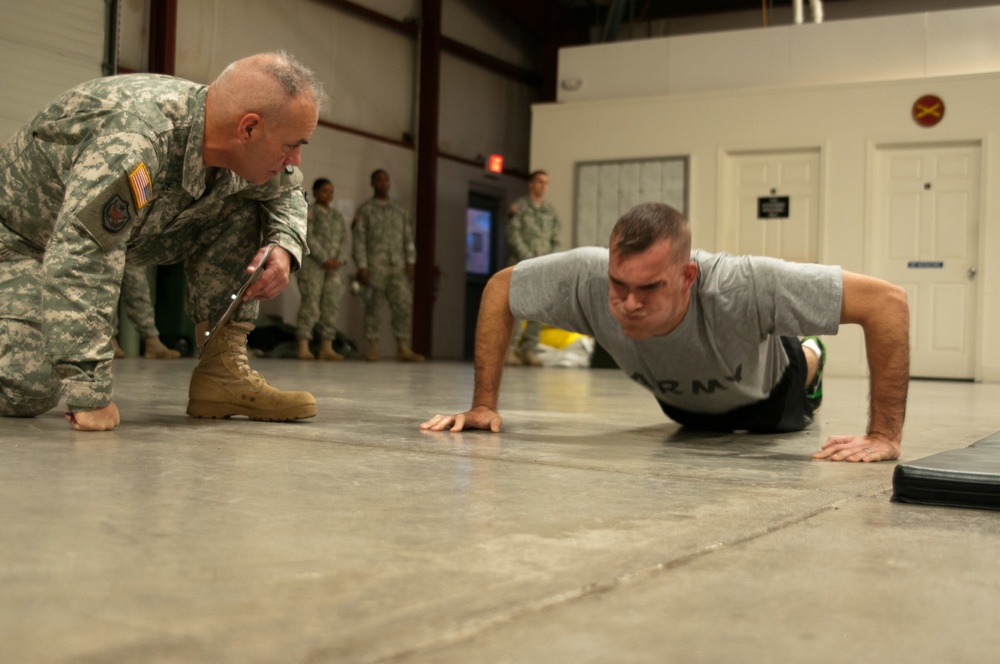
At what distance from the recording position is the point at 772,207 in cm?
1057

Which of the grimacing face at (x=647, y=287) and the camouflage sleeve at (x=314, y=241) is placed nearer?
the grimacing face at (x=647, y=287)

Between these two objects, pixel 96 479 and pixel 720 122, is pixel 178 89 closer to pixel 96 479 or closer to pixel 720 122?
pixel 96 479

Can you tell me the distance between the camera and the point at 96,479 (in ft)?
5.60

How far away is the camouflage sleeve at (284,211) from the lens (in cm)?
279

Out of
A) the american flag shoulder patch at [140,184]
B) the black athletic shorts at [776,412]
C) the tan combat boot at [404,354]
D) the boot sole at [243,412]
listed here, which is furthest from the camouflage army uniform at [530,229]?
the american flag shoulder patch at [140,184]

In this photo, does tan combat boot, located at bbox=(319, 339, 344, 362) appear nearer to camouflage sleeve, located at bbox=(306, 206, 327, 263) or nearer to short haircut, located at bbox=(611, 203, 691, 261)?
camouflage sleeve, located at bbox=(306, 206, 327, 263)

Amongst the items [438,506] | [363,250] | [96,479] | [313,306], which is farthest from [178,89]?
[363,250]

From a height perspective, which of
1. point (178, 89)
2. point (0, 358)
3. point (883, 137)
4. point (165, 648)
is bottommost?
point (165, 648)

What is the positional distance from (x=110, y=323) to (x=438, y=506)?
43.5 inches

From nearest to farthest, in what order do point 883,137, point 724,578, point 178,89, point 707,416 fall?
point 724,578
point 178,89
point 707,416
point 883,137

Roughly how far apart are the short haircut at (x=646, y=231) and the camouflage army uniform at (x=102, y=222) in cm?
93

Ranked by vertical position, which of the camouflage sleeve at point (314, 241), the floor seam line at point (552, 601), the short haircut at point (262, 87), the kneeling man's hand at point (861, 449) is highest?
the camouflage sleeve at point (314, 241)

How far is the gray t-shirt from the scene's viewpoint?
2.48 metres

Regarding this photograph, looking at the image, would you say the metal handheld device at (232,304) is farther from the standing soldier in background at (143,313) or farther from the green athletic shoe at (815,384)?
the standing soldier in background at (143,313)
